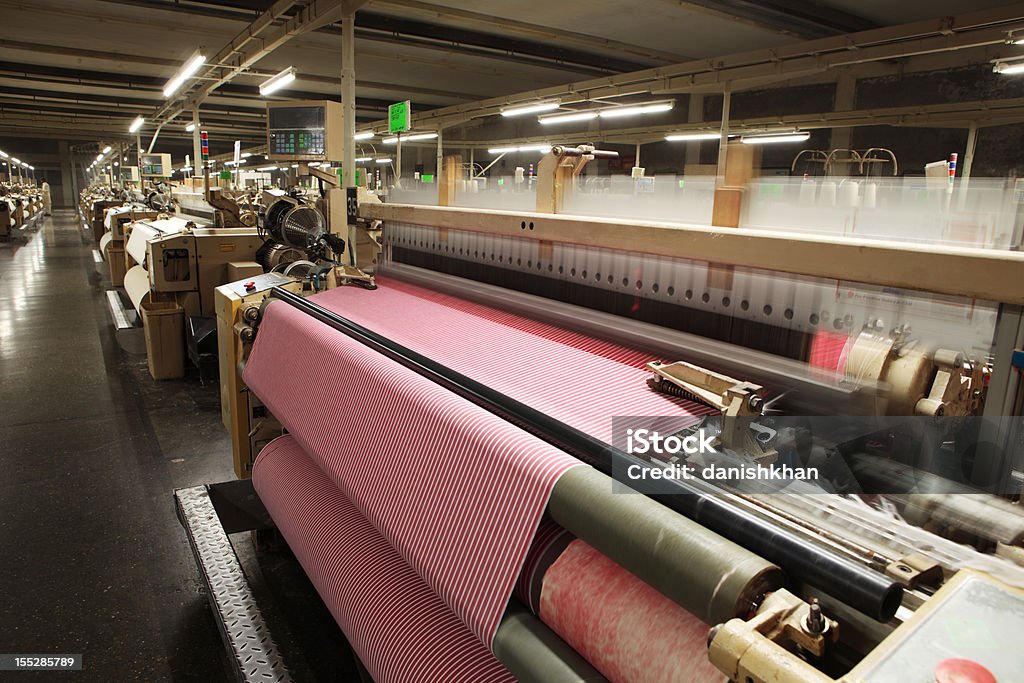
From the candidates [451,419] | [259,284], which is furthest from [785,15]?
[451,419]

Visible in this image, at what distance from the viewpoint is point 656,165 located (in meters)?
12.3

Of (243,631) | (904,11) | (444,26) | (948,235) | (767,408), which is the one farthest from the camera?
(444,26)

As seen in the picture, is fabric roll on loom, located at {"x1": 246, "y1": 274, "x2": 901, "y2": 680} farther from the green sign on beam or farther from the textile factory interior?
the green sign on beam

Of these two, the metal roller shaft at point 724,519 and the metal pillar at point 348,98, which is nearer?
the metal roller shaft at point 724,519

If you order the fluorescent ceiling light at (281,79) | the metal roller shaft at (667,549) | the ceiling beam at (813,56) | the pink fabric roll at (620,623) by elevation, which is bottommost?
the pink fabric roll at (620,623)

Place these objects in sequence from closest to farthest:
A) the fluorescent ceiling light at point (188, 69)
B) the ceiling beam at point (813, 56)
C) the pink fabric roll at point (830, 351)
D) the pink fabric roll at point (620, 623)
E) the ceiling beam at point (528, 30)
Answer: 1. the pink fabric roll at point (620, 623)
2. the pink fabric roll at point (830, 351)
3. the ceiling beam at point (813, 56)
4. the ceiling beam at point (528, 30)
5. the fluorescent ceiling light at point (188, 69)

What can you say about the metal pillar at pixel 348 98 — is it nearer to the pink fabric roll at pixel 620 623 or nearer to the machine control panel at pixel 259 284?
the machine control panel at pixel 259 284

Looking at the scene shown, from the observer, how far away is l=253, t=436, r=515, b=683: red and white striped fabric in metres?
1.27

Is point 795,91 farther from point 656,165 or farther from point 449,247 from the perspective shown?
point 449,247

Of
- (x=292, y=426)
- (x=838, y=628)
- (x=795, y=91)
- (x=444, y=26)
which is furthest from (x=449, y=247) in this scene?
(x=795, y=91)

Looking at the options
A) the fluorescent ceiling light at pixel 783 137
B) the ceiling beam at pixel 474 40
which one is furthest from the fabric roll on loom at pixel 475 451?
the fluorescent ceiling light at pixel 783 137

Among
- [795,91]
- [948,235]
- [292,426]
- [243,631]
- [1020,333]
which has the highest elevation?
[795,91]

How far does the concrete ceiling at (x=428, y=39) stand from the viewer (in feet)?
20.4

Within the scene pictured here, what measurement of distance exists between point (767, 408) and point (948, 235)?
1.43 feet
